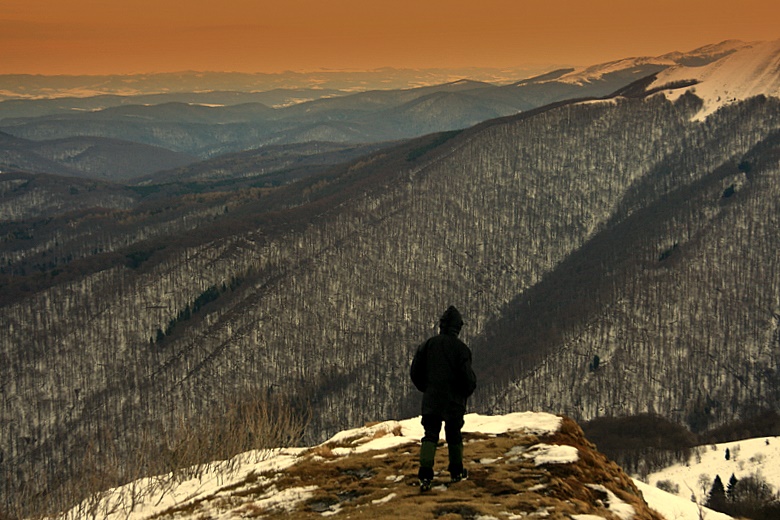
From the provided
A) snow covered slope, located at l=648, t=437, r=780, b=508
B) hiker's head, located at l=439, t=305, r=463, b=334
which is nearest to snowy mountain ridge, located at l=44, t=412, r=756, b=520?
hiker's head, located at l=439, t=305, r=463, b=334

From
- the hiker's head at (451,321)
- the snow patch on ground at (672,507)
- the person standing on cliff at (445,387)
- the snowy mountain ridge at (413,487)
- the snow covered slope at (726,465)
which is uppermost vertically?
the hiker's head at (451,321)

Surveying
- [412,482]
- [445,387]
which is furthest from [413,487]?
[445,387]

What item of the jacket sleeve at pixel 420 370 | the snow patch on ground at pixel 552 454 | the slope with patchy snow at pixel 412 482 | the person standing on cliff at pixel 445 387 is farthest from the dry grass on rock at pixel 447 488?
the jacket sleeve at pixel 420 370

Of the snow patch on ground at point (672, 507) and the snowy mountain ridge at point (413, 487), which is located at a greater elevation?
the snowy mountain ridge at point (413, 487)

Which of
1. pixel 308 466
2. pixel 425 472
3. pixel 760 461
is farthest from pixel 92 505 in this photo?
pixel 760 461

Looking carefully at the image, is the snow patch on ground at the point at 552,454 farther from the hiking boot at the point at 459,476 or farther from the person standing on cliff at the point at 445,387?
the person standing on cliff at the point at 445,387

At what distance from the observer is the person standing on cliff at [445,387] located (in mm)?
27125

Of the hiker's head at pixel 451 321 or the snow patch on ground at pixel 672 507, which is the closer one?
the hiker's head at pixel 451 321

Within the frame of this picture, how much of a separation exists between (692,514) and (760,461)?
502 ft

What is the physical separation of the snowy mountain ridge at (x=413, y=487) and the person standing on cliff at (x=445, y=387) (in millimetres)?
1638

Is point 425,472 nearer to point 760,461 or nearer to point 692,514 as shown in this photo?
point 692,514

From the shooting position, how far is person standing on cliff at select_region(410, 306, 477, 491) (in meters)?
27.1

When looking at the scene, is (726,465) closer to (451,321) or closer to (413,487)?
(413,487)

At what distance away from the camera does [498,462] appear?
1206 inches
